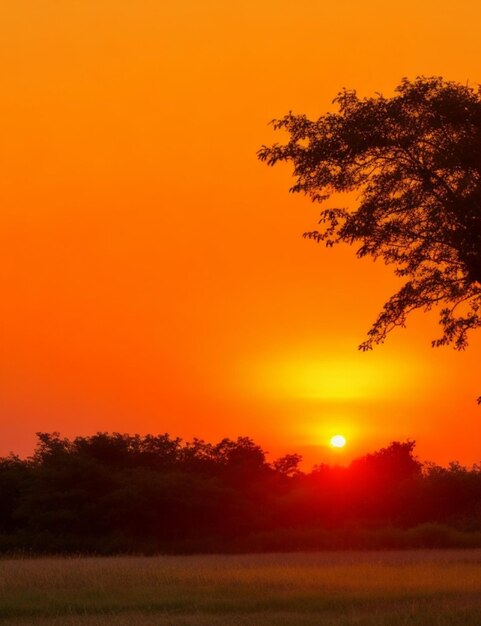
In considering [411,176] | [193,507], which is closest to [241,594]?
[411,176]

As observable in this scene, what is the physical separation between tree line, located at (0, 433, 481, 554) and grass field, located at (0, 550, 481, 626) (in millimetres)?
23581

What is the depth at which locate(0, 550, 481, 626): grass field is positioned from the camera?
26.2m

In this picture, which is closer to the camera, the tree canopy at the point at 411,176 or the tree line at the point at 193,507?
the tree canopy at the point at 411,176

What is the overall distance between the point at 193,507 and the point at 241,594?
1651 inches

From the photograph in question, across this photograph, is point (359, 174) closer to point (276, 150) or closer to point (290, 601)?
point (276, 150)

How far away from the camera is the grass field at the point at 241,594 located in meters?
26.2

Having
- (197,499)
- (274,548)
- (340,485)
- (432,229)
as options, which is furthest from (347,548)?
(432,229)

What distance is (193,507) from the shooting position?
242ft

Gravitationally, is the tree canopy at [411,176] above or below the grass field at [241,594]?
above

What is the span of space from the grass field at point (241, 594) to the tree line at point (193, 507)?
23581mm

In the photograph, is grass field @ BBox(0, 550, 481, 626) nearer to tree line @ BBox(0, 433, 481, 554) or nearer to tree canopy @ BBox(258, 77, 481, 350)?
tree canopy @ BBox(258, 77, 481, 350)

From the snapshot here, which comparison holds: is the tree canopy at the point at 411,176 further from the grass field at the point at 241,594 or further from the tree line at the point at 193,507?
the tree line at the point at 193,507

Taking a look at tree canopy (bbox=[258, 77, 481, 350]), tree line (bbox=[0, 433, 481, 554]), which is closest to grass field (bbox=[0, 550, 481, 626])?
tree canopy (bbox=[258, 77, 481, 350])

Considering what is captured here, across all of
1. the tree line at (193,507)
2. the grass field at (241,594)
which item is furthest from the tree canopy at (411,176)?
the tree line at (193,507)
